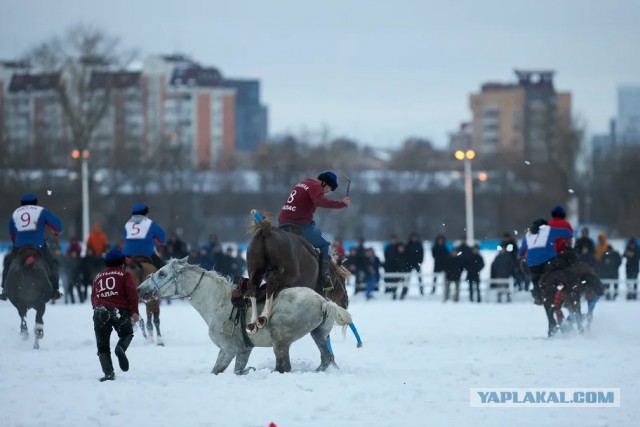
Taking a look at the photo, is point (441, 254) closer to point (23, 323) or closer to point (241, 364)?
point (23, 323)

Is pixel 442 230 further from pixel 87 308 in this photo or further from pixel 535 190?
pixel 87 308

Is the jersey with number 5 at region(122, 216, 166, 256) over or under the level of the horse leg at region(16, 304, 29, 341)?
over

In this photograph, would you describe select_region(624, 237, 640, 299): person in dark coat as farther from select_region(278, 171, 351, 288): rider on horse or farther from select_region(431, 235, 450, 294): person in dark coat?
select_region(278, 171, 351, 288): rider on horse

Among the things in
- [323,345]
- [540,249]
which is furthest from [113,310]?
[540,249]

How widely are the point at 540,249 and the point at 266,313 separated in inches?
332

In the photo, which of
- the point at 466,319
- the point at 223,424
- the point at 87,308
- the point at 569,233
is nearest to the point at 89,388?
the point at 223,424

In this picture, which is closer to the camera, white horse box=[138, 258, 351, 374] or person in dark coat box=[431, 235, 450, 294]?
white horse box=[138, 258, 351, 374]

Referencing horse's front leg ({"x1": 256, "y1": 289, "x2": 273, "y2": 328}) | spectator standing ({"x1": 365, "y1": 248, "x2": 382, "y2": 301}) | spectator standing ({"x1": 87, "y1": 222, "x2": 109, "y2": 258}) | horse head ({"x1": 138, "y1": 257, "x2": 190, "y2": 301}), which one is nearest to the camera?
horse's front leg ({"x1": 256, "y1": 289, "x2": 273, "y2": 328})

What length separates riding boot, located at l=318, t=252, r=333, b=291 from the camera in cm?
1605

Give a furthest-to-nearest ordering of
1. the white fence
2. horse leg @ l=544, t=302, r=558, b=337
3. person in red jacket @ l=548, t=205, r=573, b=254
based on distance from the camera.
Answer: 1. the white fence
2. person in red jacket @ l=548, t=205, r=573, b=254
3. horse leg @ l=544, t=302, r=558, b=337

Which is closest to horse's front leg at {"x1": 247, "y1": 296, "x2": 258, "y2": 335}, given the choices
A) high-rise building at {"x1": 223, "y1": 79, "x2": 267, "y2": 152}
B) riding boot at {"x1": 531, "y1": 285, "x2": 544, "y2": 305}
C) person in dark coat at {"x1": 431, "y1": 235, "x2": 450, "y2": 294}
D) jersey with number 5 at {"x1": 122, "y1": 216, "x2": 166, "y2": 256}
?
jersey with number 5 at {"x1": 122, "y1": 216, "x2": 166, "y2": 256}

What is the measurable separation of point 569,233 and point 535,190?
177 feet

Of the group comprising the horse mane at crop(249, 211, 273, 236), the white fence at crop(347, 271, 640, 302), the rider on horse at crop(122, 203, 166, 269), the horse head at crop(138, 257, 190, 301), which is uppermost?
the horse mane at crop(249, 211, 273, 236)

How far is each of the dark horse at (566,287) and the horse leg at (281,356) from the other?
24.4 ft
